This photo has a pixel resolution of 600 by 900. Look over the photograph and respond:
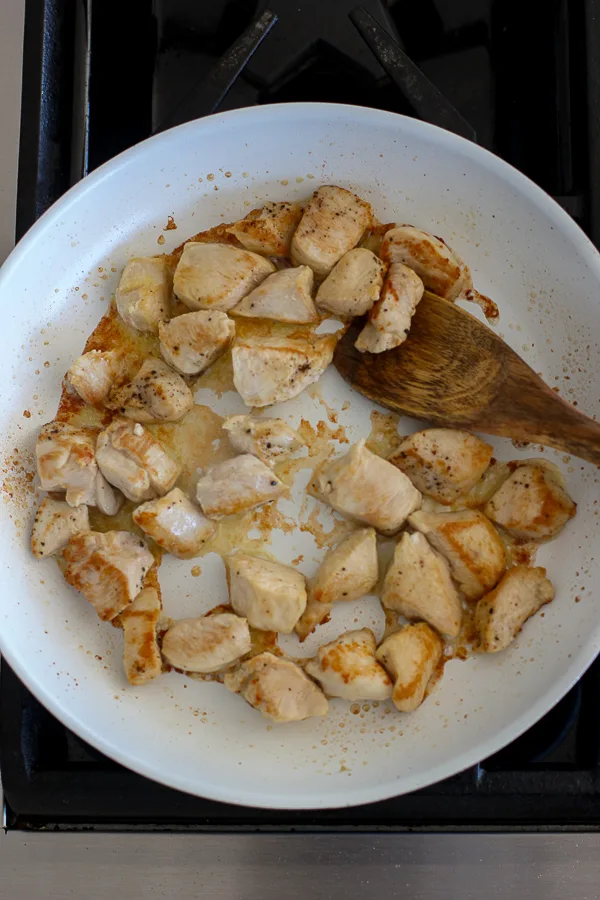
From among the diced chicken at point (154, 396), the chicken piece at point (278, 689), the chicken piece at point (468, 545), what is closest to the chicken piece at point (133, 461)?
the diced chicken at point (154, 396)

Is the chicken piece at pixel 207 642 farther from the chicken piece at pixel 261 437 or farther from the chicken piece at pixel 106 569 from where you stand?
the chicken piece at pixel 261 437

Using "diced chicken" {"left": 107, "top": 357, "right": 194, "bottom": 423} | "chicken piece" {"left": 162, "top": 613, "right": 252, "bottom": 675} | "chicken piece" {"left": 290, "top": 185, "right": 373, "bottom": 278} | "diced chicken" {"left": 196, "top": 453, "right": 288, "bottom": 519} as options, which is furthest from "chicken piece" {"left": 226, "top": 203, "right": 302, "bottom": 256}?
"chicken piece" {"left": 162, "top": 613, "right": 252, "bottom": 675}

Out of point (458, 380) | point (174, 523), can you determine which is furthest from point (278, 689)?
point (458, 380)

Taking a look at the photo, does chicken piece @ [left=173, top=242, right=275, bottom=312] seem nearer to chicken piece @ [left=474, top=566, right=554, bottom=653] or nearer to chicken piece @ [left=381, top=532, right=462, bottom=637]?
chicken piece @ [left=381, top=532, right=462, bottom=637]

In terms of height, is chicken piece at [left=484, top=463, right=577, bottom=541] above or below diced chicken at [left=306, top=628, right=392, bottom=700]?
above

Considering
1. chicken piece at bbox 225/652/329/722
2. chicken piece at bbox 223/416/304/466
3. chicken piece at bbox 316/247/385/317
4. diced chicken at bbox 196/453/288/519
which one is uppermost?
chicken piece at bbox 316/247/385/317

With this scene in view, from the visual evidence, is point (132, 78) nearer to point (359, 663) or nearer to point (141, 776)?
point (359, 663)
